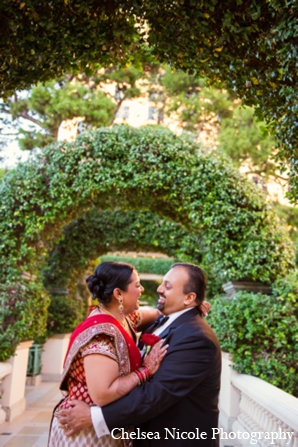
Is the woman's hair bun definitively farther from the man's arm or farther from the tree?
the tree

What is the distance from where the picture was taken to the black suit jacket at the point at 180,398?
2.21m

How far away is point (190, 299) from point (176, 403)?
1.83 ft

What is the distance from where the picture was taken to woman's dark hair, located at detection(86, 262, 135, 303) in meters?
2.54

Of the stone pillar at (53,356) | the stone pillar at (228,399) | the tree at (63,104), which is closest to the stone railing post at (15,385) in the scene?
the stone pillar at (228,399)

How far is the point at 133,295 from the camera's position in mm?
2584

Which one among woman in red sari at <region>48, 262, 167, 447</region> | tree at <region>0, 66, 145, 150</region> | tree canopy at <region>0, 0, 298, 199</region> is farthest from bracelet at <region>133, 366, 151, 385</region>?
tree at <region>0, 66, 145, 150</region>

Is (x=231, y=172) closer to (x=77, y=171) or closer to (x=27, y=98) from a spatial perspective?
(x=77, y=171)

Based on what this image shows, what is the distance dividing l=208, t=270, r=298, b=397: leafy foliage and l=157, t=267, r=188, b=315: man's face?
3.97 metres

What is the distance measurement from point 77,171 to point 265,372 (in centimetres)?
415

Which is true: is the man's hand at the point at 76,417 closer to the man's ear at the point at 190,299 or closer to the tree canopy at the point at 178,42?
the man's ear at the point at 190,299

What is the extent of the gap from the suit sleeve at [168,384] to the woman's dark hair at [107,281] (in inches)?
17.8

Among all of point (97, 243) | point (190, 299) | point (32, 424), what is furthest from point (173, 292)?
point (97, 243)

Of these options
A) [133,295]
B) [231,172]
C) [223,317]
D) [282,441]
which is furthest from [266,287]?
[133,295]

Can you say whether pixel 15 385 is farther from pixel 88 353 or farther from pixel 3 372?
pixel 88 353
